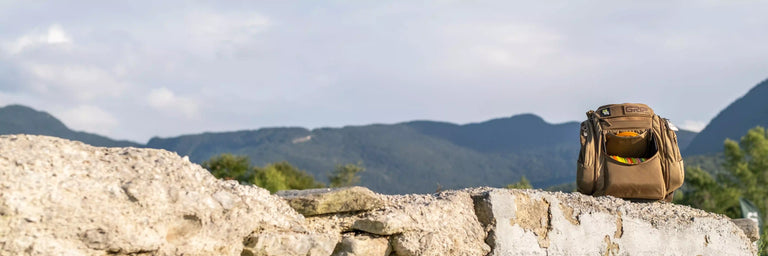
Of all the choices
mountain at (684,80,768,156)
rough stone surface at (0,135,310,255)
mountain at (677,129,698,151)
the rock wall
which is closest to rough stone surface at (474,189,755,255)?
the rock wall

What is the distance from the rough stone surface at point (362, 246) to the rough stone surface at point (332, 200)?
0.16 m

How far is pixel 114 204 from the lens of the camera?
2664mm

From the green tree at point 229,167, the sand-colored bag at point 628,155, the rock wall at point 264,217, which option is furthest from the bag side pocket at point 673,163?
the green tree at point 229,167

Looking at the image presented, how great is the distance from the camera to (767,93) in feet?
337

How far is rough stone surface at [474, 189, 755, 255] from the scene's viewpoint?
402 cm

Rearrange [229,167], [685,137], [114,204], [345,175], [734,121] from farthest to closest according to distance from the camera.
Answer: [685,137] → [734,121] → [345,175] → [229,167] → [114,204]

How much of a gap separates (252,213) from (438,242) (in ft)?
3.59

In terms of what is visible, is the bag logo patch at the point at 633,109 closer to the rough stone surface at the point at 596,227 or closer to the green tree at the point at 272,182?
the rough stone surface at the point at 596,227

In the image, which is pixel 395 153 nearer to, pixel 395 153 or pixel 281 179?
pixel 395 153

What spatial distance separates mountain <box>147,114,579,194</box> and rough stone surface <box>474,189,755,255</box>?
8208 cm

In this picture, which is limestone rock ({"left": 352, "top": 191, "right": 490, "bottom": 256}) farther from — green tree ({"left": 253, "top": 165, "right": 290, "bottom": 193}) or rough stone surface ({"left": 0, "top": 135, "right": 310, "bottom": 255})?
green tree ({"left": 253, "top": 165, "right": 290, "bottom": 193})

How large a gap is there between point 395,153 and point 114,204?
115392mm

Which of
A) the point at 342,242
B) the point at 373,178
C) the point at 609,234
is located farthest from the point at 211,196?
the point at 373,178

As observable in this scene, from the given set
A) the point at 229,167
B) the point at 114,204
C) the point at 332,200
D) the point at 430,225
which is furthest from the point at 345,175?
the point at 114,204
